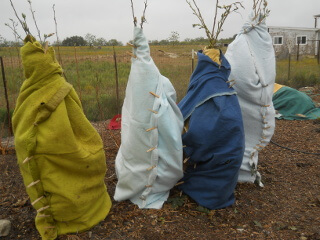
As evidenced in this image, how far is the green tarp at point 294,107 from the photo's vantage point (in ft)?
21.3

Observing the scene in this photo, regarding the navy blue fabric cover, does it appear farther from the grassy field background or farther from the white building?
the white building

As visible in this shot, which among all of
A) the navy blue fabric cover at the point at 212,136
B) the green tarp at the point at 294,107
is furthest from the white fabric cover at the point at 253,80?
the green tarp at the point at 294,107

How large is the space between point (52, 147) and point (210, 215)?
4.72 feet

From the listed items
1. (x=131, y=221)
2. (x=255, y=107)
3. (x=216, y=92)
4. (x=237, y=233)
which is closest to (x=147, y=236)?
(x=131, y=221)

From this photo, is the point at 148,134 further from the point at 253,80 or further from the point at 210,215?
the point at 253,80

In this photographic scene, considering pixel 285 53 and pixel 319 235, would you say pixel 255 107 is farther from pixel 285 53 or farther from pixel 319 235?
pixel 285 53

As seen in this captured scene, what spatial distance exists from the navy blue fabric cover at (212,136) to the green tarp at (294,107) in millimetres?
4418

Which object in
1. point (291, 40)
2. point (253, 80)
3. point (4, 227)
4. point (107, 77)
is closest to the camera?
point (4, 227)

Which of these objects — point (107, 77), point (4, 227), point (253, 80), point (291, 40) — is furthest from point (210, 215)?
point (291, 40)

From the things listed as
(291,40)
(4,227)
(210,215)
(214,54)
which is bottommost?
(210,215)

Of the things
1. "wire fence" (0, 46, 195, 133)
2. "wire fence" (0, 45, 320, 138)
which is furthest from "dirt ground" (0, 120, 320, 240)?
"wire fence" (0, 46, 195, 133)

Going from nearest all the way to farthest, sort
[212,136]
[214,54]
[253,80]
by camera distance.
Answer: [212,136]
[214,54]
[253,80]

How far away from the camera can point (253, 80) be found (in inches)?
114

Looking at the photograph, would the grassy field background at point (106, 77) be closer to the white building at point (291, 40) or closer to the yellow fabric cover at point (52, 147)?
the yellow fabric cover at point (52, 147)
